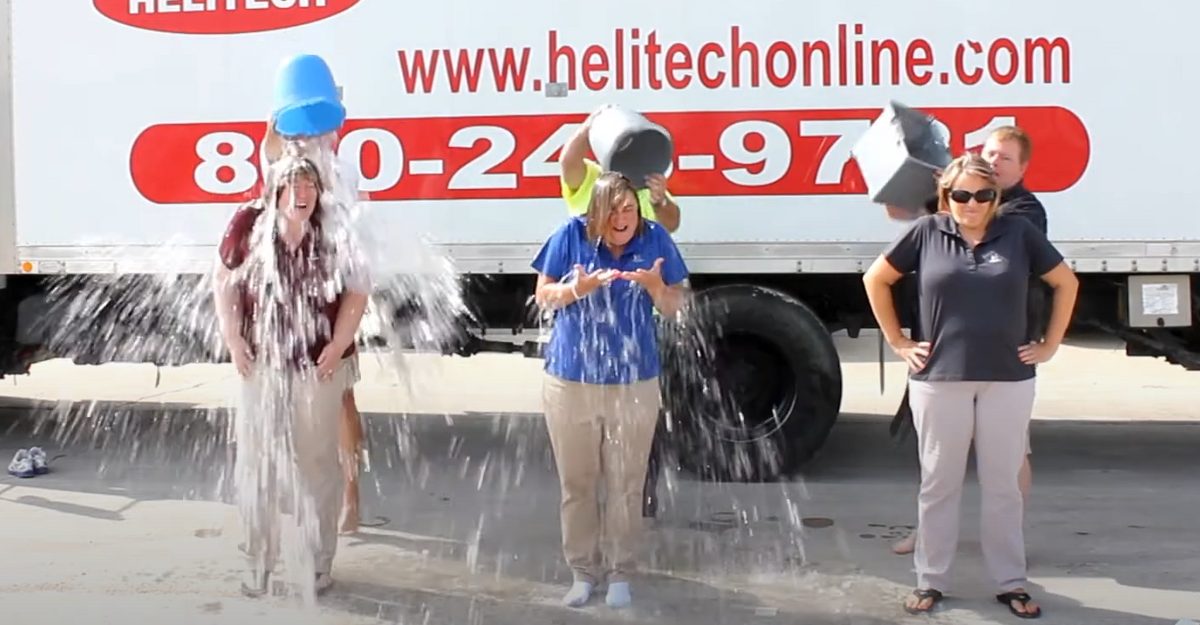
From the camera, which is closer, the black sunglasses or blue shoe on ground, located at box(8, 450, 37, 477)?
the black sunglasses

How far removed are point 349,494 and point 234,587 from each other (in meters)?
0.82

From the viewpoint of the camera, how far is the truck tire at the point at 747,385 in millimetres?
6621

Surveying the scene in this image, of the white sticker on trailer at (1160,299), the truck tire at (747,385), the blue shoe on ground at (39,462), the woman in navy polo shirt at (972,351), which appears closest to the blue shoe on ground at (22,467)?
the blue shoe on ground at (39,462)

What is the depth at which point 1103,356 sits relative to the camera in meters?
12.1

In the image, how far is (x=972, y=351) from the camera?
447cm

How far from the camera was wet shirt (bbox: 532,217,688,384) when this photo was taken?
15.1ft

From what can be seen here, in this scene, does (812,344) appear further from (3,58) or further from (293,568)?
(3,58)

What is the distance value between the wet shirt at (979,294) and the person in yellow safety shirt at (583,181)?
1259 millimetres

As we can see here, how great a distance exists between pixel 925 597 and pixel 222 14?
4.59 meters

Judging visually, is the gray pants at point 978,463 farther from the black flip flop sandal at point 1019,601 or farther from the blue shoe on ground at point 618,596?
the blue shoe on ground at point 618,596

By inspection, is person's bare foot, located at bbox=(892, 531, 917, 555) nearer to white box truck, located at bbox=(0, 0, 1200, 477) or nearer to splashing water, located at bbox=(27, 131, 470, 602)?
white box truck, located at bbox=(0, 0, 1200, 477)

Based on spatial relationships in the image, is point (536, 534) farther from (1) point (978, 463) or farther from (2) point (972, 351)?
(2) point (972, 351)

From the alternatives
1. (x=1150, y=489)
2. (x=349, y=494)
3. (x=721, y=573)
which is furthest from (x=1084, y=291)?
(x=349, y=494)

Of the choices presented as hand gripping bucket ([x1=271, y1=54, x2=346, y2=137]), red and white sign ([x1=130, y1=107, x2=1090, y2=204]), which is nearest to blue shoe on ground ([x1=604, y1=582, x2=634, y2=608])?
hand gripping bucket ([x1=271, y1=54, x2=346, y2=137])
